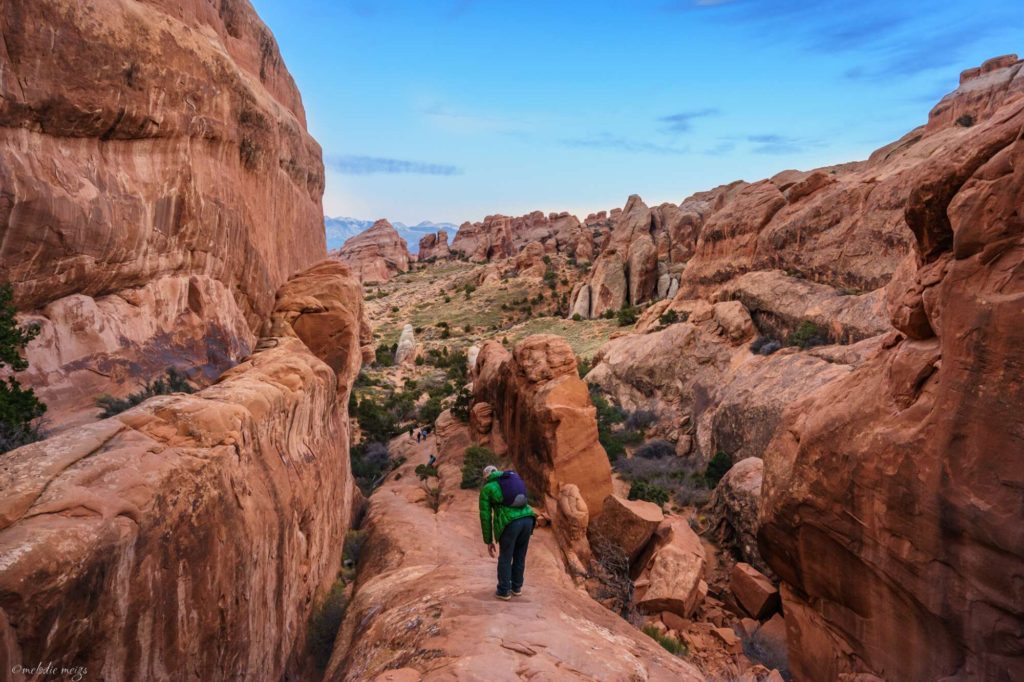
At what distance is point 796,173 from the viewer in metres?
40.1

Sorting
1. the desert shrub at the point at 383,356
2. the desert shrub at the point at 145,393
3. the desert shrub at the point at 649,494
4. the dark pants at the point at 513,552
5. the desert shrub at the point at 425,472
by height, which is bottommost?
the desert shrub at the point at 425,472

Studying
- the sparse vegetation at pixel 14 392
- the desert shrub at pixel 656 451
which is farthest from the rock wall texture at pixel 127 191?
the desert shrub at pixel 656 451

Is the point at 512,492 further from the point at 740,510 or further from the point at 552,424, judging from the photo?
the point at 740,510

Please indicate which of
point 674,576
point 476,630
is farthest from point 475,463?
point 476,630

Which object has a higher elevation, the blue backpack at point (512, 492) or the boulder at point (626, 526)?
the blue backpack at point (512, 492)

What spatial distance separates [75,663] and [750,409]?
55.6 feet

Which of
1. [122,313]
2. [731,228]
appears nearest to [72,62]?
[122,313]

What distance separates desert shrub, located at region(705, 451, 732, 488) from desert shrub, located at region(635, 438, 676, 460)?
10.2 feet

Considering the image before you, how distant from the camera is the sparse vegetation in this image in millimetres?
5969

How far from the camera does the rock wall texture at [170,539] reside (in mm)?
4039

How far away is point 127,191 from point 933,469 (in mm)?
12451

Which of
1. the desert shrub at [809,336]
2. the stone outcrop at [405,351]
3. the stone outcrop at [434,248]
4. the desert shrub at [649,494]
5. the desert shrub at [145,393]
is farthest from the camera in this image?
the stone outcrop at [434,248]

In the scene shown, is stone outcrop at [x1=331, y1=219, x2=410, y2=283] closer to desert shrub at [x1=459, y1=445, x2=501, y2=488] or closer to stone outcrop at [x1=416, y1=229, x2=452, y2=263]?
stone outcrop at [x1=416, y1=229, x2=452, y2=263]

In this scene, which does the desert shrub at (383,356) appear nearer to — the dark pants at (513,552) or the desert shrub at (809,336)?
→ the desert shrub at (809,336)
